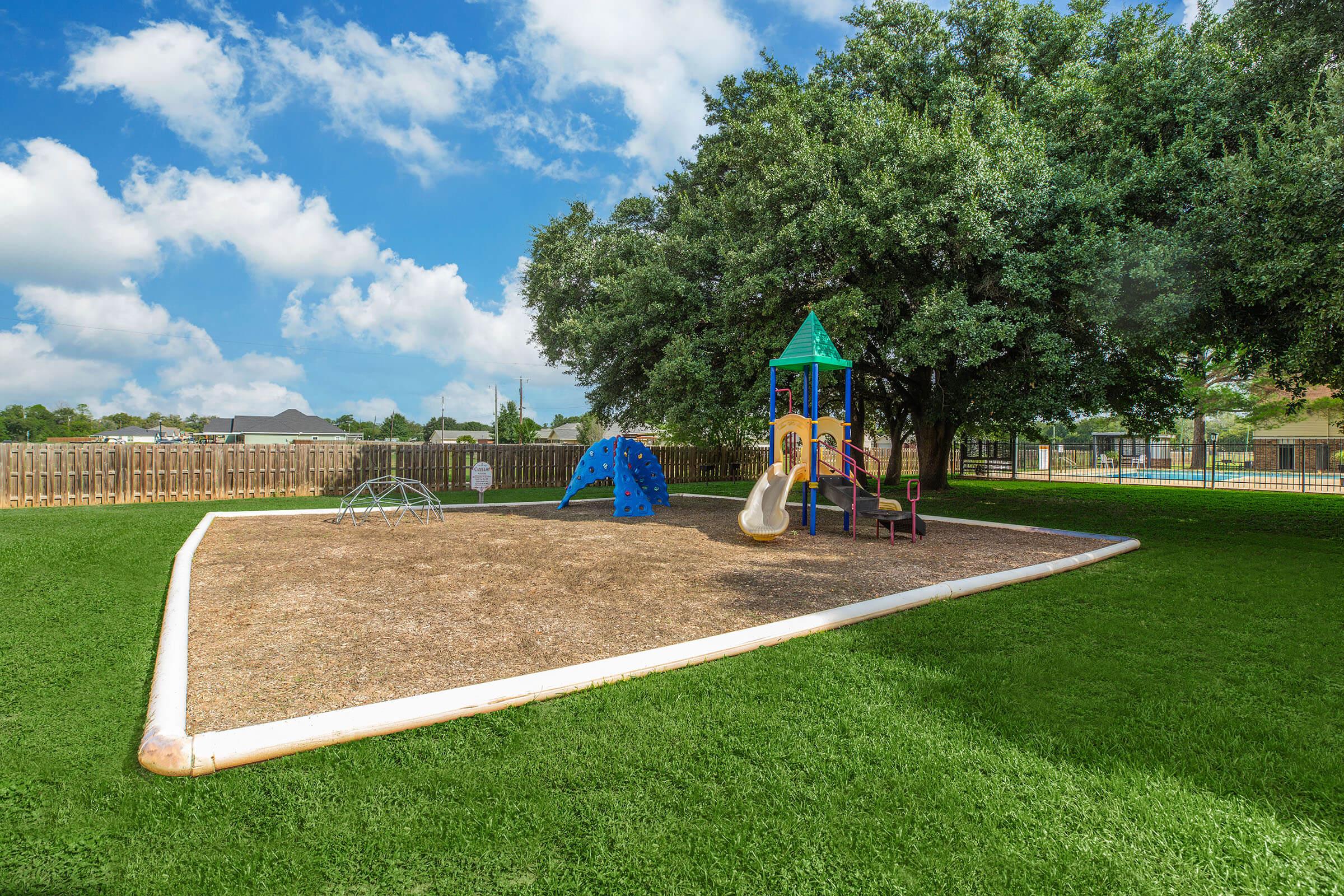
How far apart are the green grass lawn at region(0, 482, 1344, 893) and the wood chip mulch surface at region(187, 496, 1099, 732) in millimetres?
565

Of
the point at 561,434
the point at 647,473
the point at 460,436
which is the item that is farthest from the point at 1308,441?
the point at 460,436

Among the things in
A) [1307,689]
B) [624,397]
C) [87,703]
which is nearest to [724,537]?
[1307,689]

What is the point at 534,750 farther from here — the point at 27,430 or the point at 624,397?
the point at 27,430

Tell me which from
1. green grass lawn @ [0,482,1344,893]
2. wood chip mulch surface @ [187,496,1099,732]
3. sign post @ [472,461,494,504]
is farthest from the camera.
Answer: sign post @ [472,461,494,504]

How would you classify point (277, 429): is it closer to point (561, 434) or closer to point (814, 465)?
point (561, 434)

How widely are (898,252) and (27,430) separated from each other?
110 meters

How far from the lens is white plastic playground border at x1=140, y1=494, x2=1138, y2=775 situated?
9.43 ft

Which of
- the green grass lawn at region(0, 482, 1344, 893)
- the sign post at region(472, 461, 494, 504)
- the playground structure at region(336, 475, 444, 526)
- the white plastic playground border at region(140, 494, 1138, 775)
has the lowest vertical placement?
the green grass lawn at region(0, 482, 1344, 893)

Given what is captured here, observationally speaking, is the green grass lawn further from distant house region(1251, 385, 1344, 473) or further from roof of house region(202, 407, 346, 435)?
roof of house region(202, 407, 346, 435)

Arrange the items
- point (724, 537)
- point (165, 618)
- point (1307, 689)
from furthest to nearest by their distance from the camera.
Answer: point (724, 537), point (165, 618), point (1307, 689)

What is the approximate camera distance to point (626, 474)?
39.9 ft

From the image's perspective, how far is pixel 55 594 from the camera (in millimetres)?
5609

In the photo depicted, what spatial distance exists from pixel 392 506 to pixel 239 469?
19.7 ft

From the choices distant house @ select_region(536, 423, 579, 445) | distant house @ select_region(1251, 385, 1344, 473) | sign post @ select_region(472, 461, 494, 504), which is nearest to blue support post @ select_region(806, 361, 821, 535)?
sign post @ select_region(472, 461, 494, 504)
